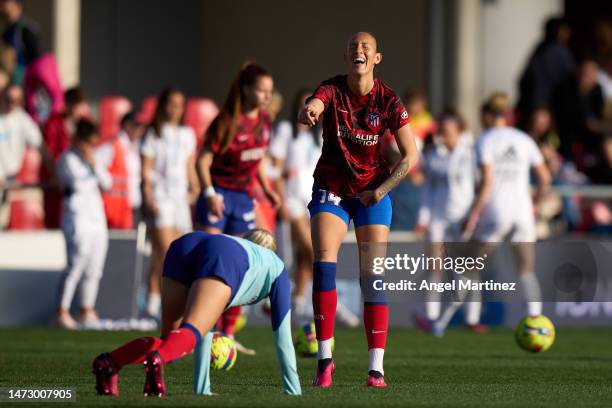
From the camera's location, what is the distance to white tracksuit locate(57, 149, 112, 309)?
50.8 ft

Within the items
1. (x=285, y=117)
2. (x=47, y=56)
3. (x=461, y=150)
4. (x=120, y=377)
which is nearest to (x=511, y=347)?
(x=461, y=150)

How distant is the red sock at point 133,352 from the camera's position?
755cm

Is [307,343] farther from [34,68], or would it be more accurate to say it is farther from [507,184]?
[34,68]

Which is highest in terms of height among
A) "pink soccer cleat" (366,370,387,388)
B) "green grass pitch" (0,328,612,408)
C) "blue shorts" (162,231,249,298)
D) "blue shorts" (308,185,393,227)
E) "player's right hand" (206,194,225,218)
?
"player's right hand" (206,194,225,218)

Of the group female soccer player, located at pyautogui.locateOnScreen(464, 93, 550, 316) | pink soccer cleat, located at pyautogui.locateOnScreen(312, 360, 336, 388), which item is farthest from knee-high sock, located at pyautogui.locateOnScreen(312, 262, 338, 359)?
female soccer player, located at pyautogui.locateOnScreen(464, 93, 550, 316)

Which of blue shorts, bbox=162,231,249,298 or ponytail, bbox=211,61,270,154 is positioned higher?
ponytail, bbox=211,61,270,154

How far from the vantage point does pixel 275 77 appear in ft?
85.6

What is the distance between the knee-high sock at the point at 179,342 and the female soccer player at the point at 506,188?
8.53 m

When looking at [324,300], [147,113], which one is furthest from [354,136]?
[147,113]

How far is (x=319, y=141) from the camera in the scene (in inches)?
668

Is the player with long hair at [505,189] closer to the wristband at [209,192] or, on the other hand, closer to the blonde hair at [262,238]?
the wristband at [209,192]

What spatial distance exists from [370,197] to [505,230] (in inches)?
285

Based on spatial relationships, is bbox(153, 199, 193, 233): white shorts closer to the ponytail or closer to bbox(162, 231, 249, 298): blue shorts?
the ponytail

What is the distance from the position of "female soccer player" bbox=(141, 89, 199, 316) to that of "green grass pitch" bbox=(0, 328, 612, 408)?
3.99ft
